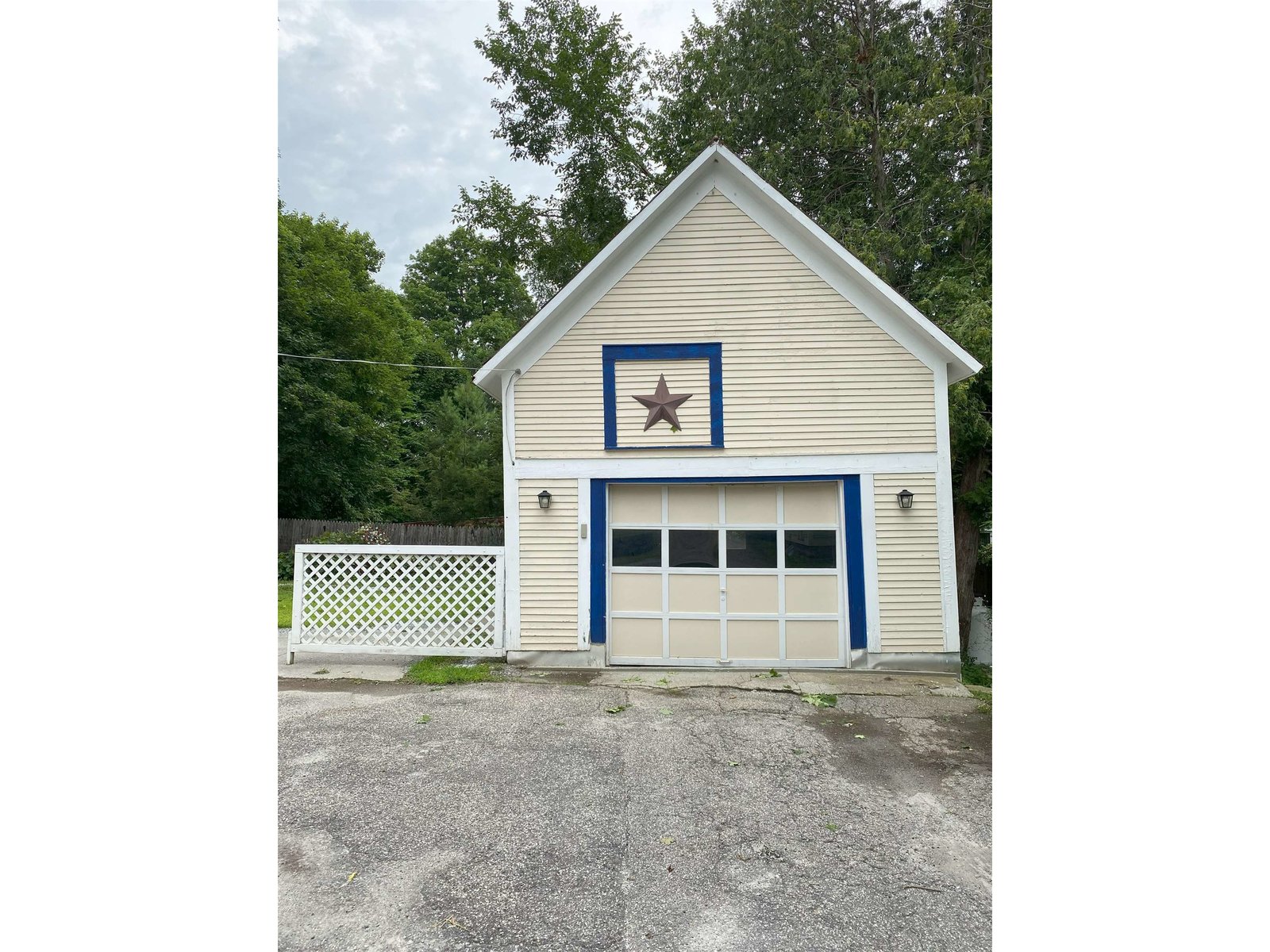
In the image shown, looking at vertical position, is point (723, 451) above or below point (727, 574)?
above

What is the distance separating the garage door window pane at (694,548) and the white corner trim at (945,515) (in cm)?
245

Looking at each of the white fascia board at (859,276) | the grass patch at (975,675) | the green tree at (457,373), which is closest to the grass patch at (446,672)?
the grass patch at (975,675)

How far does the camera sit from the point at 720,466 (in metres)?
6.71

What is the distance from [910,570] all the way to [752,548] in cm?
171

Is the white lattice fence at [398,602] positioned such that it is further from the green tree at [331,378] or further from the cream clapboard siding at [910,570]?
the green tree at [331,378]

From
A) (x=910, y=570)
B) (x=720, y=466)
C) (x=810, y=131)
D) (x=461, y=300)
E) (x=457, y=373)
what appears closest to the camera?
(x=910, y=570)

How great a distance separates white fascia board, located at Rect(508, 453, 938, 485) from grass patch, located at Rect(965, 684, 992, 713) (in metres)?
2.29

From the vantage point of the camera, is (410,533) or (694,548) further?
(410,533)

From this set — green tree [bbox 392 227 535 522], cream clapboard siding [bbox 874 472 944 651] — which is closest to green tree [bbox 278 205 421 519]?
green tree [bbox 392 227 535 522]

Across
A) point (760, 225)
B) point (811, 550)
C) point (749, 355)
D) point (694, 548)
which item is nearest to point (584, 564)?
point (694, 548)

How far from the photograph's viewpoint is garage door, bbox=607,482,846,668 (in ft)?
22.1

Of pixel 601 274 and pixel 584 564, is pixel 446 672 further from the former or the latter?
pixel 601 274

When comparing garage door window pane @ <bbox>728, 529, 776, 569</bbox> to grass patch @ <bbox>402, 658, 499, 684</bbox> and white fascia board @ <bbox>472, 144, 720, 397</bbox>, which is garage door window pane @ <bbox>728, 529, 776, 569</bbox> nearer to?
grass patch @ <bbox>402, 658, 499, 684</bbox>
